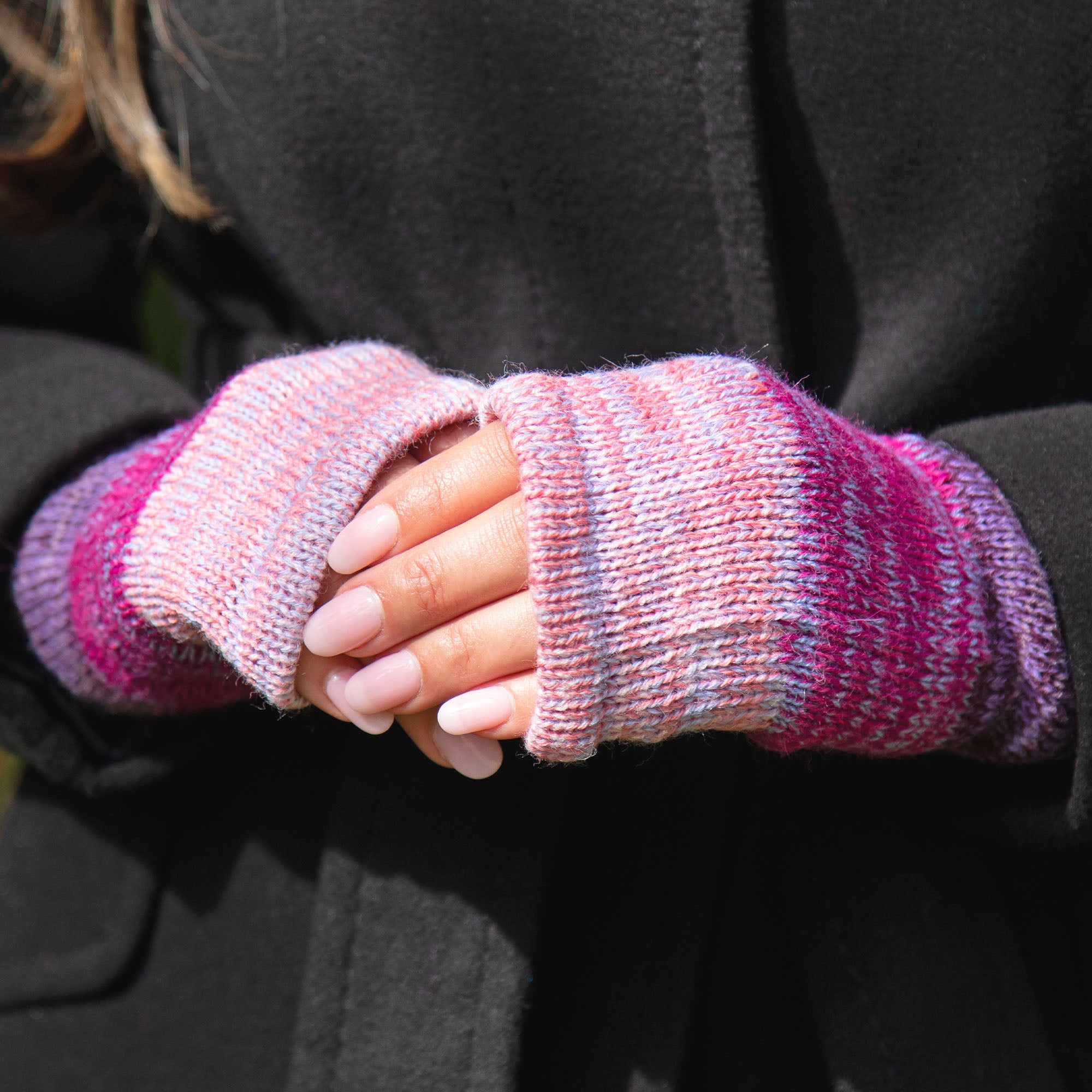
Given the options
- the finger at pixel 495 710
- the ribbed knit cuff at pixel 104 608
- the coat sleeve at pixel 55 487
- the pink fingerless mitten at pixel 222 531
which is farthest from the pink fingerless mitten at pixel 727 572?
the coat sleeve at pixel 55 487

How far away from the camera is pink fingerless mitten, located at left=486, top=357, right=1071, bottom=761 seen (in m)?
0.65

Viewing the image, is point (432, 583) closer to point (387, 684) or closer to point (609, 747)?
point (387, 684)

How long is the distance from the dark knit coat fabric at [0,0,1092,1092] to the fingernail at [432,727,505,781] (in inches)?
6.2

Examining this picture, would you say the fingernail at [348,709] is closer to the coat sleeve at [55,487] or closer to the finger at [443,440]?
the finger at [443,440]

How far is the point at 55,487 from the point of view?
0.96 metres

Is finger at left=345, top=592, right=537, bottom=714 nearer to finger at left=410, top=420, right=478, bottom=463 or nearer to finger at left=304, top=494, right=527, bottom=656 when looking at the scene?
finger at left=304, top=494, right=527, bottom=656

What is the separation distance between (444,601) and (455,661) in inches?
2.0

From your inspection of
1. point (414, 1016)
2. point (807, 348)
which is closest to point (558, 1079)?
point (414, 1016)

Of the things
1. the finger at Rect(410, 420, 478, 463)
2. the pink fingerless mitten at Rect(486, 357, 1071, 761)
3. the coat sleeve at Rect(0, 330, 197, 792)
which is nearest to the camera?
the pink fingerless mitten at Rect(486, 357, 1071, 761)

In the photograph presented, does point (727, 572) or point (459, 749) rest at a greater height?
point (727, 572)

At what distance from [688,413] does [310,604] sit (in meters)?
0.35

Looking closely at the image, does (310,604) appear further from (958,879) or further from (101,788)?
(958,879)

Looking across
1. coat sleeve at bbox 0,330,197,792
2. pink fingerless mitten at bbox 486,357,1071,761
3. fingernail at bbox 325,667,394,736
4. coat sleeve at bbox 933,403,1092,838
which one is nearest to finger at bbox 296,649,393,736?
fingernail at bbox 325,667,394,736

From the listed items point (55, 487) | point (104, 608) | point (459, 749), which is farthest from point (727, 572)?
point (55, 487)
